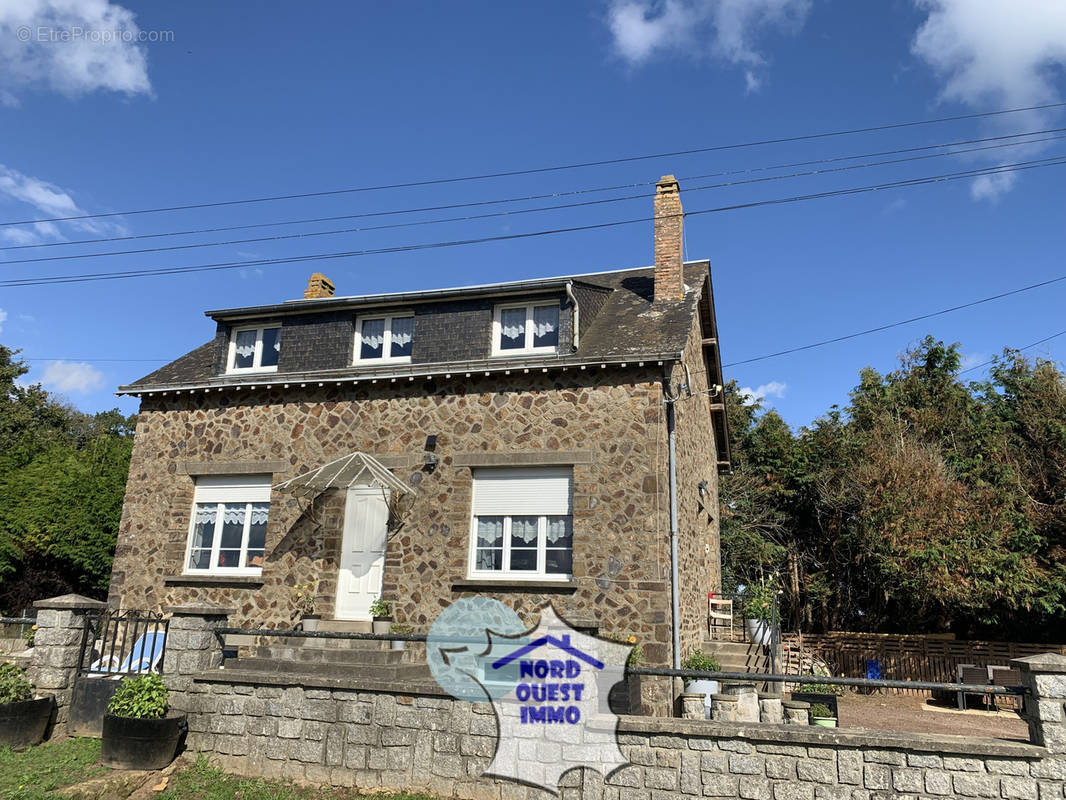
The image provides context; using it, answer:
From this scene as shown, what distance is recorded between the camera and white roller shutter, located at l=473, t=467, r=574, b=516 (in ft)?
38.5

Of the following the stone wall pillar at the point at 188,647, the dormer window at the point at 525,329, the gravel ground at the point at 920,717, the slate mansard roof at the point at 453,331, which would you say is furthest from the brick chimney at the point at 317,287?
the gravel ground at the point at 920,717

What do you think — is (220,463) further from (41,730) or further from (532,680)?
(532,680)

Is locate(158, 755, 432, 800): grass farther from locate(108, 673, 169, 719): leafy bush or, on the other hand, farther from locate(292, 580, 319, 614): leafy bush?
locate(292, 580, 319, 614): leafy bush

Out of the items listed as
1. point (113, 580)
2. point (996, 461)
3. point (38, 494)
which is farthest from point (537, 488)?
point (996, 461)

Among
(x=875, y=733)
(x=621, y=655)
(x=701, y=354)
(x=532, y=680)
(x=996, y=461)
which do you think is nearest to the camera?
(x=875, y=733)

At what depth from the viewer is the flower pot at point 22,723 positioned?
8.30 m

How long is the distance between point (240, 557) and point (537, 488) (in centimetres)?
543

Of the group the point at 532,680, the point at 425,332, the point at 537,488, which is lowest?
the point at 532,680

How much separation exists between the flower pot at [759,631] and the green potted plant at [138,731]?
368 inches

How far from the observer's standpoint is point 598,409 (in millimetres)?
11766

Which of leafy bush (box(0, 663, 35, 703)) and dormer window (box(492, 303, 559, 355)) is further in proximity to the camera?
dormer window (box(492, 303, 559, 355))

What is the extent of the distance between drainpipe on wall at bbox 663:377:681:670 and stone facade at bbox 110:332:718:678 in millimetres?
116

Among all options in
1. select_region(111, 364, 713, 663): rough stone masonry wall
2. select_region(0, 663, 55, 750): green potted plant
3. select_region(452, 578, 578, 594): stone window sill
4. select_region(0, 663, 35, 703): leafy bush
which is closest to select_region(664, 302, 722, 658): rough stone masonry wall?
select_region(111, 364, 713, 663): rough stone masonry wall

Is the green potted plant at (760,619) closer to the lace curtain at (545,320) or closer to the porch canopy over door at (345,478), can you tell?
the lace curtain at (545,320)
